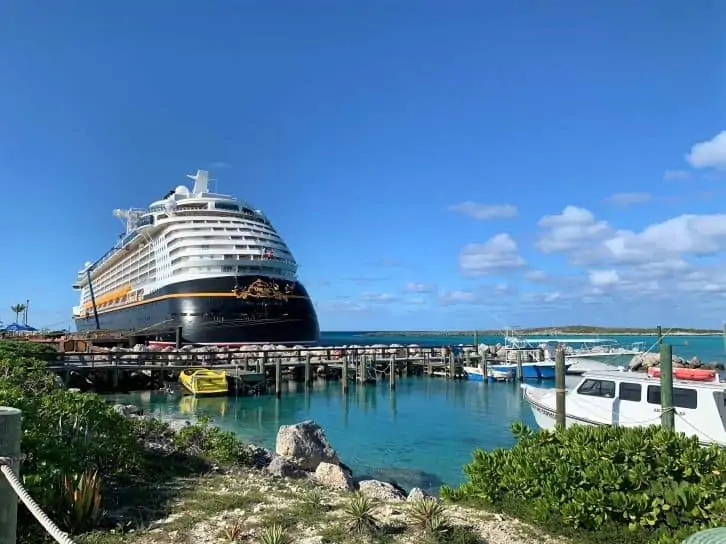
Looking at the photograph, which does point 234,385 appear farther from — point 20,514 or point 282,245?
point 20,514

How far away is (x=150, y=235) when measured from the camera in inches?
2077

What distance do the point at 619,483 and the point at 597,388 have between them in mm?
10143

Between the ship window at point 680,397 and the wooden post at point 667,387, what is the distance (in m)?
1.45

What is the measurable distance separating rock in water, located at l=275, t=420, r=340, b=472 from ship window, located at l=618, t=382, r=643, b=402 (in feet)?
24.7

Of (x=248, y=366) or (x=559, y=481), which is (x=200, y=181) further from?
(x=559, y=481)

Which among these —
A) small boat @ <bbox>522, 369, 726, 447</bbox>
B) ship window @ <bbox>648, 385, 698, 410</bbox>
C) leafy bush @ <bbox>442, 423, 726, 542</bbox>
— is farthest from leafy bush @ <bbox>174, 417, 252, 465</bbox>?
ship window @ <bbox>648, 385, 698, 410</bbox>

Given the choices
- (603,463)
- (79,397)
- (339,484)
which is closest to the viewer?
(603,463)

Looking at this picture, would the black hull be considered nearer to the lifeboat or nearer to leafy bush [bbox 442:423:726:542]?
the lifeboat

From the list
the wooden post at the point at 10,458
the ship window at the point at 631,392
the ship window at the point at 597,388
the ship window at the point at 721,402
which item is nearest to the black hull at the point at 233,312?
the ship window at the point at 597,388

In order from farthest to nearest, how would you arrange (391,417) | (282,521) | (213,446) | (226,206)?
(226,206) → (391,417) → (213,446) → (282,521)

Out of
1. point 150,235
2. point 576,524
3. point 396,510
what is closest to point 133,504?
point 396,510

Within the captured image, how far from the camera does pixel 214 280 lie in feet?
136

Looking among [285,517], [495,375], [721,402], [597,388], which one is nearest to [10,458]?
[285,517]

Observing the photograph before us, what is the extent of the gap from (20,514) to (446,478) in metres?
9.96
